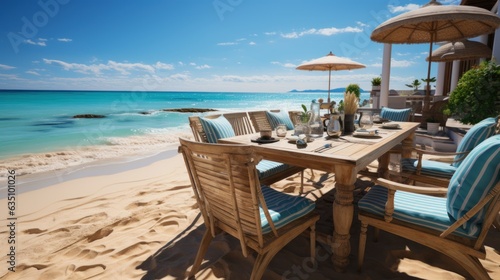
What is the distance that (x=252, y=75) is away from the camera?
36.6m

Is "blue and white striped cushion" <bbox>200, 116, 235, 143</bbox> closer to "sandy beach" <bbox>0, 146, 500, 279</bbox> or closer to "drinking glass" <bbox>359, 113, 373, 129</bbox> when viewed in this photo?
"sandy beach" <bbox>0, 146, 500, 279</bbox>

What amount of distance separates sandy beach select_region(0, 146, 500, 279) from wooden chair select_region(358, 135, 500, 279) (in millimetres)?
384

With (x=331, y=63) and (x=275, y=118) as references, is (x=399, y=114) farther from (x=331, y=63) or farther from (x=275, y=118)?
(x=331, y=63)

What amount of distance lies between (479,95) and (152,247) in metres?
4.65

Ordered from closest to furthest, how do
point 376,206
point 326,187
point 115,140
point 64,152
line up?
point 376,206 < point 326,187 < point 64,152 < point 115,140

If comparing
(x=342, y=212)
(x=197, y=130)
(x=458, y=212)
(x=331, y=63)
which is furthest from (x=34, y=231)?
(x=331, y=63)

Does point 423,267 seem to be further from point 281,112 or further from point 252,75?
point 252,75

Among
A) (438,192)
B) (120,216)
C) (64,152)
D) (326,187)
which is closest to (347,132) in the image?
(326,187)

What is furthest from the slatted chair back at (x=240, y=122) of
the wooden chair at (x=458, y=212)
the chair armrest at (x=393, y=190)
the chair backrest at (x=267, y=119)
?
the chair armrest at (x=393, y=190)

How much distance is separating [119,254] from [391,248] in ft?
6.87

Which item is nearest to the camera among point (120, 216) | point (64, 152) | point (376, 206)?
point (376, 206)

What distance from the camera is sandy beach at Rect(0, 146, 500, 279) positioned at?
5.23 feet

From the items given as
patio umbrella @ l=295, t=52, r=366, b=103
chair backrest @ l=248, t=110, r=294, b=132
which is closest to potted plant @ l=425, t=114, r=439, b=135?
patio umbrella @ l=295, t=52, r=366, b=103

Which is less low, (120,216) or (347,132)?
(347,132)
